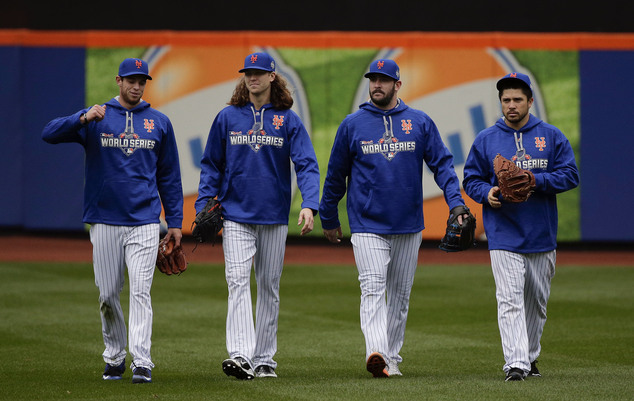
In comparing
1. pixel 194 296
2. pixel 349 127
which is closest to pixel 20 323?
pixel 194 296

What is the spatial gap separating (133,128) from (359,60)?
1188 cm

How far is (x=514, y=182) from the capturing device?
6539 millimetres

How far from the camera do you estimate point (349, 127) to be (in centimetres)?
707

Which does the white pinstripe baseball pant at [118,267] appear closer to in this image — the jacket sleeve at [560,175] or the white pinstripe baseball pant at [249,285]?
the white pinstripe baseball pant at [249,285]

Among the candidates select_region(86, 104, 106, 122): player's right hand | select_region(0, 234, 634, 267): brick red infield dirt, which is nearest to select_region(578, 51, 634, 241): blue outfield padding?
select_region(0, 234, 634, 267): brick red infield dirt

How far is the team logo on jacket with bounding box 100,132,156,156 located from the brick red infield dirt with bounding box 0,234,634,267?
9652mm

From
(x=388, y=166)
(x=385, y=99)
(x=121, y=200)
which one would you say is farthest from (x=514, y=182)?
(x=121, y=200)

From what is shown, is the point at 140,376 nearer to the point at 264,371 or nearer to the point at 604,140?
the point at 264,371

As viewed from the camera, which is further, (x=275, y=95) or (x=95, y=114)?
(x=275, y=95)

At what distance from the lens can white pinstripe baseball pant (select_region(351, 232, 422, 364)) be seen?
22.3 ft

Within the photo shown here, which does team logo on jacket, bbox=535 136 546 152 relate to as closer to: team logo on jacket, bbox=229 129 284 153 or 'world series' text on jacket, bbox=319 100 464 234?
'world series' text on jacket, bbox=319 100 464 234

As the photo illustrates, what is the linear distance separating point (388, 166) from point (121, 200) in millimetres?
1822

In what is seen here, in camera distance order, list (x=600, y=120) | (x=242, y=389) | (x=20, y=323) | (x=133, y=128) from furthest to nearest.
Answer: (x=600, y=120), (x=20, y=323), (x=133, y=128), (x=242, y=389)

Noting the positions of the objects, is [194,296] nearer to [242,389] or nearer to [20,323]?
[20,323]
